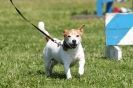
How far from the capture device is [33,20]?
83.0ft

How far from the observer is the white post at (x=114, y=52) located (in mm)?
12984

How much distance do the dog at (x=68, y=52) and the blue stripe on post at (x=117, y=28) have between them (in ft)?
8.61

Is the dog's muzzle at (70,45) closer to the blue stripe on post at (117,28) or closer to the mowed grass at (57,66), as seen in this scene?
the mowed grass at (57,66)

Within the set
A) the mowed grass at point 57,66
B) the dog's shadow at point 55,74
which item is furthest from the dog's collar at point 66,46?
the dog's shadow at point 55,74

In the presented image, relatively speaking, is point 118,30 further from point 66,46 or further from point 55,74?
point 66,46

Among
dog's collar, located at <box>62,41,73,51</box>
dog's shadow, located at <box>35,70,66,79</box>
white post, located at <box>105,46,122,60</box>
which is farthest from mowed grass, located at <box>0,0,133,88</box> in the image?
dog's collar, located at <box>62,41,73,51</box>

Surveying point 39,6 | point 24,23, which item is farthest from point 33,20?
point 39,6

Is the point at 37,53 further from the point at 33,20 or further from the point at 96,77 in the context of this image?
the point at 33,20

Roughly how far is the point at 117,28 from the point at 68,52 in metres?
3.25

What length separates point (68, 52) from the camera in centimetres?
1029

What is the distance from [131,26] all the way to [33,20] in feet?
40.3

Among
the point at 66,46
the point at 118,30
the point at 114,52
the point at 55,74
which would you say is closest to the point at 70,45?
the point at 66,46

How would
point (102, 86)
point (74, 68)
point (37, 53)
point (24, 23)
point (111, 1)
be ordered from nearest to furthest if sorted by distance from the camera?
point (102, 86), point (74, 68), point (37, 53), point (24, 23), point (111, 1)

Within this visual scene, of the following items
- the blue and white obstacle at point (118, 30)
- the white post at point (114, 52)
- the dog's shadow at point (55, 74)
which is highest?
the blue and white obstacle at point (118, 30)
